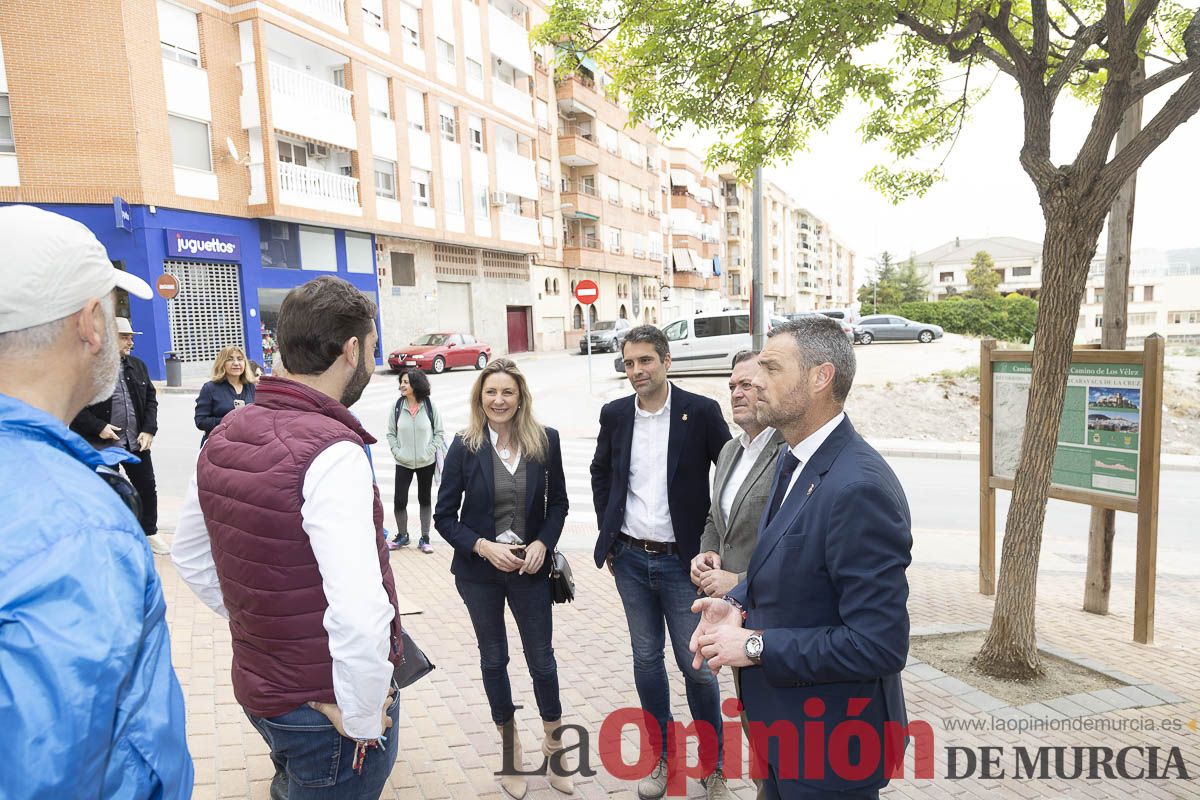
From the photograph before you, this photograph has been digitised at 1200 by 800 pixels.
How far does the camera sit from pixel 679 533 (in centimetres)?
340

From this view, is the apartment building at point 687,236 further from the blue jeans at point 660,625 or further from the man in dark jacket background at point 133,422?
the blue jeans at point 660,625

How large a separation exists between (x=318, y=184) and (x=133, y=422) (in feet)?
68.5

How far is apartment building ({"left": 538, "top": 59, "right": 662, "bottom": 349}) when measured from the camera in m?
41.4

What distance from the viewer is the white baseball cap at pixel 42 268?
1.16 meters

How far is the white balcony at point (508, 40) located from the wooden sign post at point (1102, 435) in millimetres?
33245

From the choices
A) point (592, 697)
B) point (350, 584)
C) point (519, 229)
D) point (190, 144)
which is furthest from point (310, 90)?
point (350, 584)

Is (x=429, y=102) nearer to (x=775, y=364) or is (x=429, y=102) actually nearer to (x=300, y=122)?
(x=300, y=122)

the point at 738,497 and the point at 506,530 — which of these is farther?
the point at 506,530

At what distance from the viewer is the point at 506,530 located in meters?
3.41

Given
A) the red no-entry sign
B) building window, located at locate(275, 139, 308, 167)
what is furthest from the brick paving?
building window, located at locate(275, 139, 308, 167)

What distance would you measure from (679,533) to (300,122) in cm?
2494

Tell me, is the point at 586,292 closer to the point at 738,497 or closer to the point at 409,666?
the point at 738,497

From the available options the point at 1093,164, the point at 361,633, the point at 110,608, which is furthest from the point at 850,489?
the point at 1093,164

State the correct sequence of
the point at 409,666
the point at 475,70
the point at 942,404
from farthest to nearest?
the point at 475,70, the point at 942,404, the point at 409,666
